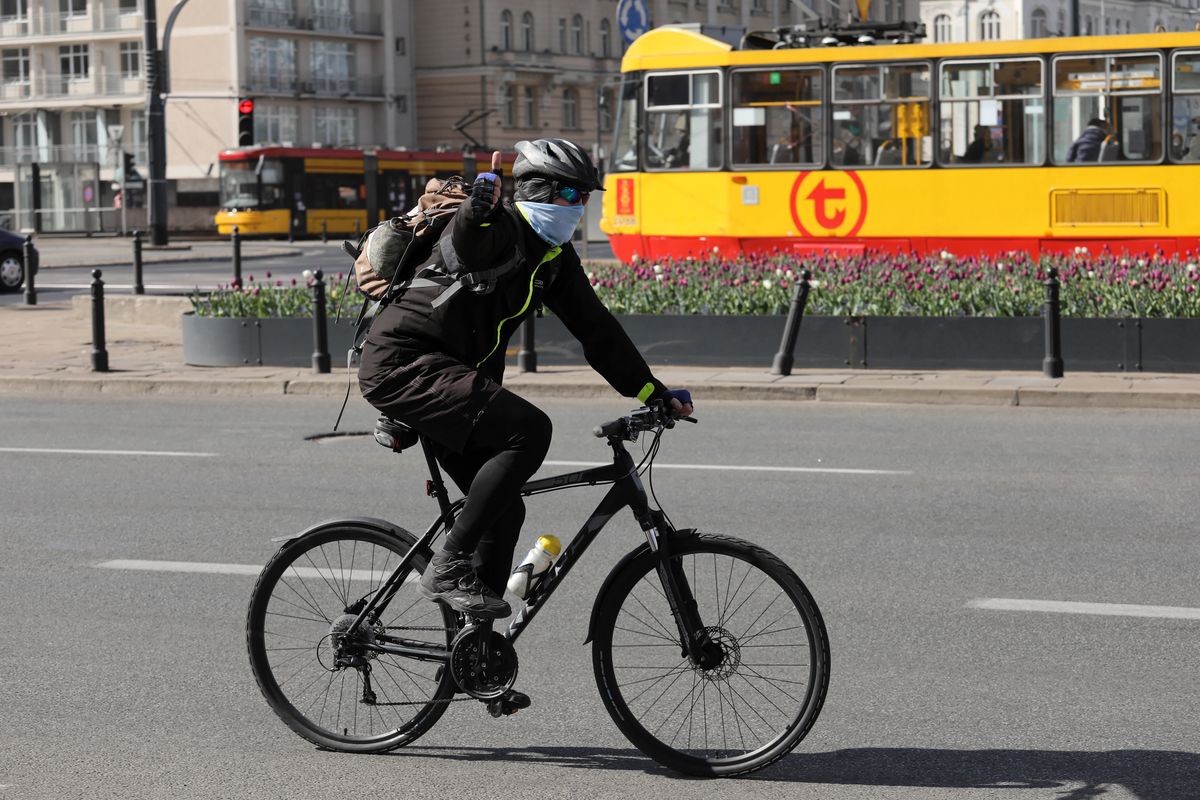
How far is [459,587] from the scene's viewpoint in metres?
4.84

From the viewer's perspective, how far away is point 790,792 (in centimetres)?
488

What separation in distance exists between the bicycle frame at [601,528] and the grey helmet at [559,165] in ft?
2.28

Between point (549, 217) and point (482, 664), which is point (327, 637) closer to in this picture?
point (482, 664)

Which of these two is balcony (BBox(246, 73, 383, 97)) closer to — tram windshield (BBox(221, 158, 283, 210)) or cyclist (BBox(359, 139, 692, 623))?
tram windshield (BBox(221, 158, 283, 210))

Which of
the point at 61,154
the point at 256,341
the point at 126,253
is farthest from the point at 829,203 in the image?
the point at 61,154

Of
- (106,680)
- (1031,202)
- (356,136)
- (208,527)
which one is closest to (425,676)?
(106,680)

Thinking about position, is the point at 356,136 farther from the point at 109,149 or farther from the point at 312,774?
the point at 312,774

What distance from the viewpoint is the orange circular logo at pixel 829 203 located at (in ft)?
73.9

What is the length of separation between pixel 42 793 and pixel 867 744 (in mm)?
2328

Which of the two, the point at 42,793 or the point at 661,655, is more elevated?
the point at 661,655

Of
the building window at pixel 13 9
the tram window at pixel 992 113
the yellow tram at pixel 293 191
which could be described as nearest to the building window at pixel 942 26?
the building window at pixel 13 9

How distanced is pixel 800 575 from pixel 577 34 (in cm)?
8676

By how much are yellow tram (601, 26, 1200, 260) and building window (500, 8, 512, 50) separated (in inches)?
2559

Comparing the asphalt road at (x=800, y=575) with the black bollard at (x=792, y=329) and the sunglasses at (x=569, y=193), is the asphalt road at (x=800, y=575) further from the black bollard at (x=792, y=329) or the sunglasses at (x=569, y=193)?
the black bollard at (x=792, y=329)
